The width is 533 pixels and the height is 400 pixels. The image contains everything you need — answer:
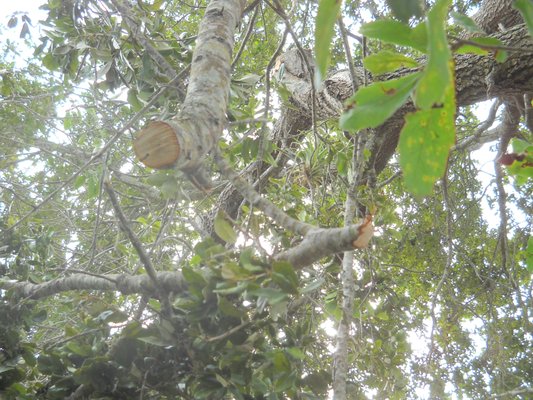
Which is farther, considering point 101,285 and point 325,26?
point 101,285

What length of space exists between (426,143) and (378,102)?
0.34 feet

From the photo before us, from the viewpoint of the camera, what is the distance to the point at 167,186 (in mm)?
1528

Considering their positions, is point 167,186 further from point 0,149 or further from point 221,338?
point 0,149

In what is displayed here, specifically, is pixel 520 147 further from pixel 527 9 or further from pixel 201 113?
pixel 201 113

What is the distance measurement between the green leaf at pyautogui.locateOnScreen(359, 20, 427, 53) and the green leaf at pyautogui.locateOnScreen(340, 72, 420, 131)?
12cm

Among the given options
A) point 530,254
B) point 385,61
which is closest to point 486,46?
point 385,61

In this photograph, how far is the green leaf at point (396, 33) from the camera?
0.77 meters

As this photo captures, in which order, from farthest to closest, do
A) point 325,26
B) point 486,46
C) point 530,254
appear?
point 530,254 < point 486,46 < point 325,26

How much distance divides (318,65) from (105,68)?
184 centimetres

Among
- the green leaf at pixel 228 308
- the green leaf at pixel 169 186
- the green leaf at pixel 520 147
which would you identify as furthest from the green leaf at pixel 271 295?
the green leaf at pixel 520 147

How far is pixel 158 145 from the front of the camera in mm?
1085

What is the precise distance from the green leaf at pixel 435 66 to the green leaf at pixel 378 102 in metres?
0.10

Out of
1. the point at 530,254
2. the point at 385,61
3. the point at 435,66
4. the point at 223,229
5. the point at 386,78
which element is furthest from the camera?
the point at 386,78

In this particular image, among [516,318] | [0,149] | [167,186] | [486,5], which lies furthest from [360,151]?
[0,149]
